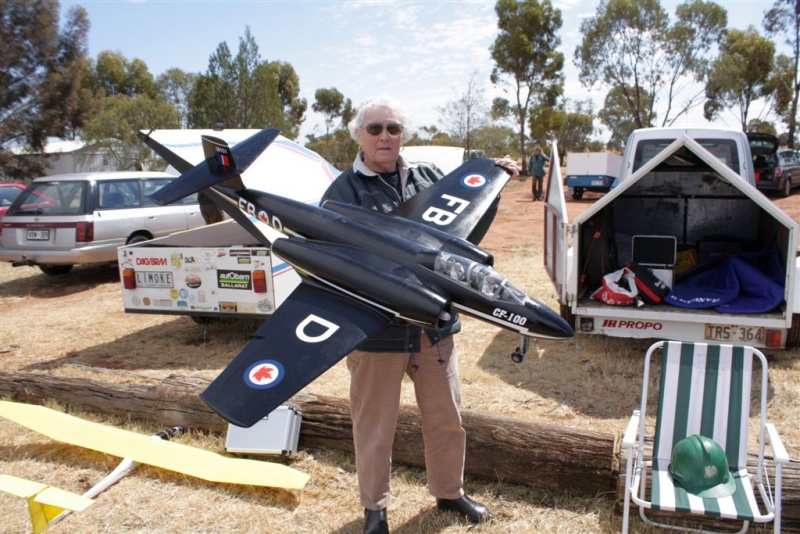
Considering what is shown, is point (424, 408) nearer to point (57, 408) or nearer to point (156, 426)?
point (156, 426)

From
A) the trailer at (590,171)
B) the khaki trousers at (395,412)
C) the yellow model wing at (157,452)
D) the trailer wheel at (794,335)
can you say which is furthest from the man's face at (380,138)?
the trailer at (590,171)

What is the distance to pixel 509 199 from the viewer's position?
22.4 m

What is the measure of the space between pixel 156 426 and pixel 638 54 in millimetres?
39863

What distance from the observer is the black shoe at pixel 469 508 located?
3062 mm

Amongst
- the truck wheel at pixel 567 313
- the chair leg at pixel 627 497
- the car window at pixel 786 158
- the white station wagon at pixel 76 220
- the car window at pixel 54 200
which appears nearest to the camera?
the chair leg at pixel 627 497

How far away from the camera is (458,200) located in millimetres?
3117

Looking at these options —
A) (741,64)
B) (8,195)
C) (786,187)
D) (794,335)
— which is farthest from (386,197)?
(741,64)

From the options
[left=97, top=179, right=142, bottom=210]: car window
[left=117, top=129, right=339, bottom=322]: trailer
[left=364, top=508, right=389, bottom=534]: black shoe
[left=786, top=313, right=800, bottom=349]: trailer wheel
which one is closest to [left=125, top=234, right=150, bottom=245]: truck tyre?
[left=97, top=179, right=142, bottom=210]: car window

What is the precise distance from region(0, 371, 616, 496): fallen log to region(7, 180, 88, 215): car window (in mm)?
5508

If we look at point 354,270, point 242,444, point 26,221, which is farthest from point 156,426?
point 26,221

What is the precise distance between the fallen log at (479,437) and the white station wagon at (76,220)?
526 centimetres

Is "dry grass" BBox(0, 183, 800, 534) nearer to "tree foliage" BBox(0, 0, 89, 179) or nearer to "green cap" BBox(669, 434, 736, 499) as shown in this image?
"green cap" BBox(669, 434, 736, 499)

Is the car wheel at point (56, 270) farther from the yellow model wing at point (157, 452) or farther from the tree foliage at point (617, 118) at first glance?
the tree foliage at point (617, 118)

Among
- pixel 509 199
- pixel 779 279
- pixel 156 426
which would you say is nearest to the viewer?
pixel 156 426
